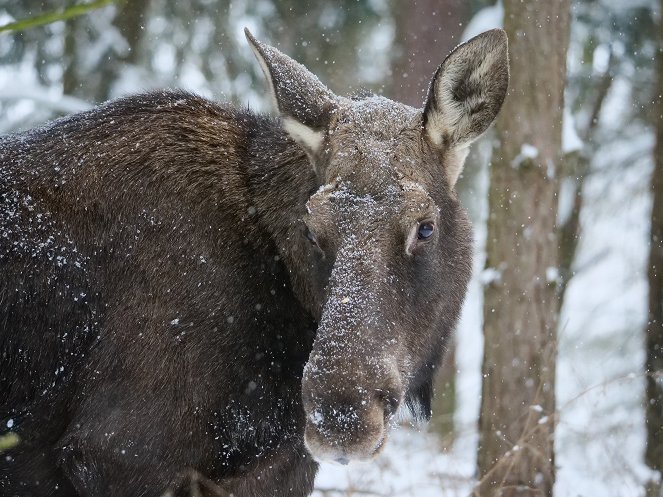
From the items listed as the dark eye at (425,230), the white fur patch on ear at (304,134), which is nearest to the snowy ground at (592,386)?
the dark eye at (425,230)

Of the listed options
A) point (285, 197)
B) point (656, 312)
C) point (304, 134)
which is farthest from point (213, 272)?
point (656, 312)

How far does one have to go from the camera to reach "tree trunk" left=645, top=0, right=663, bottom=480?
7645mm

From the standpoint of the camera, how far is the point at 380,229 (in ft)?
13.1

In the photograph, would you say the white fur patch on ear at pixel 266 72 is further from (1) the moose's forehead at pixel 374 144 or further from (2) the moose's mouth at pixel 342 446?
(2) the moose's mouth at pixel 342 446

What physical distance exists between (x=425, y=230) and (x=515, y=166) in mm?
2650

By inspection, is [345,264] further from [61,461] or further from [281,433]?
[61,461]

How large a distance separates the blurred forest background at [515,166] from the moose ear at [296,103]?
1.93 m

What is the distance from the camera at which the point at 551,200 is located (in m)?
6.71

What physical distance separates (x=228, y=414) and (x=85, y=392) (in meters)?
0.68

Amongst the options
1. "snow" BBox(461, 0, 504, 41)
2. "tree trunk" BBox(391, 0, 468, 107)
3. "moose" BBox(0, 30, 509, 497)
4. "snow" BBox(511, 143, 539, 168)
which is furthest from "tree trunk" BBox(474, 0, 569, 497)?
"tree trunk" BBox(391, 0, 468, 107)

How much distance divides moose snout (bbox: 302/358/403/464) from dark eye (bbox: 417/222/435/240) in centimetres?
74

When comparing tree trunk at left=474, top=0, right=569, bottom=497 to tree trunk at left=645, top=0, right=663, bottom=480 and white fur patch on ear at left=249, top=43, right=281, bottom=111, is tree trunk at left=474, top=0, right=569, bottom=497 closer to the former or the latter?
tree trunk at left=645, top=0, right=663, bottom=480

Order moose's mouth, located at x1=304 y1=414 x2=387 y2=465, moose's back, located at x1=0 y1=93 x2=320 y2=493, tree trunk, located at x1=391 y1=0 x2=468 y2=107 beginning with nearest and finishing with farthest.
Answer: moose's mouth, located at x1=304 y1=414 x2=387 y2=465
moose's back, located at x1=0 y1=93 x2=320 y2=493
tree trunk, located at x1=391 y1=0 x2=468 y2=107

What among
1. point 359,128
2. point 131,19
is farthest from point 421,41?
point 359,128
